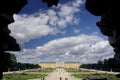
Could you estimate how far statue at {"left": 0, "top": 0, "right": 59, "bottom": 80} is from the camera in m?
5.03

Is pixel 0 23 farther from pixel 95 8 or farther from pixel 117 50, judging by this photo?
pixel 117 50

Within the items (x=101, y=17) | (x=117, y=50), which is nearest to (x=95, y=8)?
(x=101, y=17)

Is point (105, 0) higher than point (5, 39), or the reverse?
point (105, 0)

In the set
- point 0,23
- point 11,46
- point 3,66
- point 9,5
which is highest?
point 9,5

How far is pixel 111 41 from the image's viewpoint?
5066mm

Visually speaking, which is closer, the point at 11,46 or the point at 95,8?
the point at 95,8

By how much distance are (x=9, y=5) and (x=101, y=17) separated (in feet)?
5.70

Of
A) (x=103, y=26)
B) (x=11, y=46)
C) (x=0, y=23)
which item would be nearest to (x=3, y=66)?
(x=11, y=46)

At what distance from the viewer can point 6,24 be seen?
17.2 ft

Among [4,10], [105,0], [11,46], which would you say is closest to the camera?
[105,0]

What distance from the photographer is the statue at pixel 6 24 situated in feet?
16.5

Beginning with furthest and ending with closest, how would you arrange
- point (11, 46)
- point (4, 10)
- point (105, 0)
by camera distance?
point (11, 46)
point (4, 10)
point (105, 0)

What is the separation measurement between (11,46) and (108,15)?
1982 mm

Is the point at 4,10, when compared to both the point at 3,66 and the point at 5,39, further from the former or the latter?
the point at 3,66
